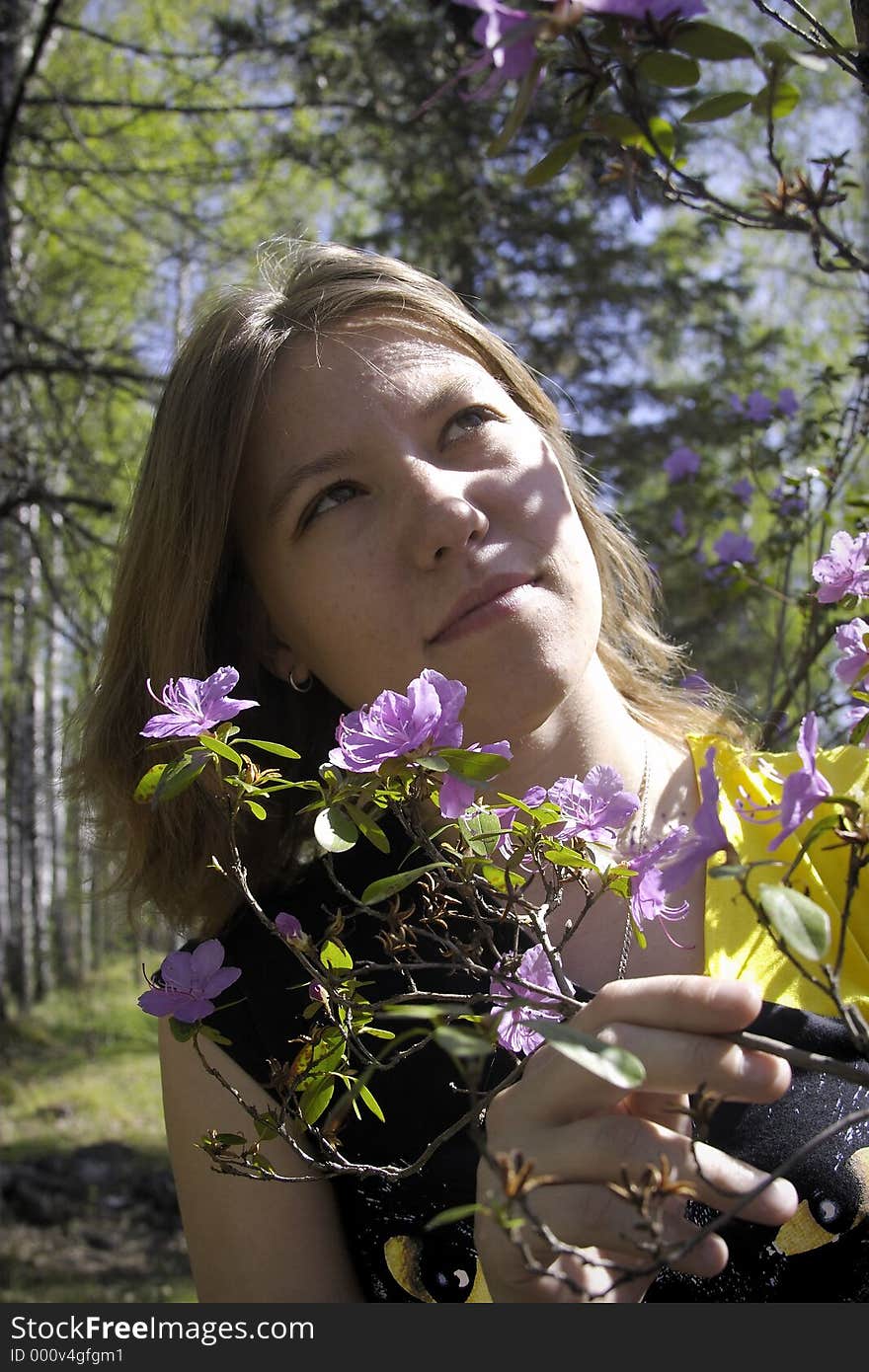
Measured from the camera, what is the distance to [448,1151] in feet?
5.05

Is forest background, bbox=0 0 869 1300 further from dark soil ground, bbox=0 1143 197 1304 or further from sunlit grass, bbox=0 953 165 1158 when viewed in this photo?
dark soil ground, bbox=0 1143 197 1304

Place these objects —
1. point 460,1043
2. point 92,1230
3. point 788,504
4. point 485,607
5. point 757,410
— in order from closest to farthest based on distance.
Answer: point 460,1043 < point 485,607 < point 788,504 < point 757,410 < point 92,1230

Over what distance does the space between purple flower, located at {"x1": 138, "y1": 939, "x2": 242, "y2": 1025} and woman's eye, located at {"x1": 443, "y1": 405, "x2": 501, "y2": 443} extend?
2.53 feet

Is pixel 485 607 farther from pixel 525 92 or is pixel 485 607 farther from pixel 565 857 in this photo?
pixel 525 92

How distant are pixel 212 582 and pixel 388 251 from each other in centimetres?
559

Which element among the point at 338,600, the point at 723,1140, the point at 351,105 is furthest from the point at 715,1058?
the point at 351,105

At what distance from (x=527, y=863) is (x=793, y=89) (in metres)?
0.67

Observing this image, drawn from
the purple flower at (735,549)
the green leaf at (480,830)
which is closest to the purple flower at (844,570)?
the green leaf at (480,830)

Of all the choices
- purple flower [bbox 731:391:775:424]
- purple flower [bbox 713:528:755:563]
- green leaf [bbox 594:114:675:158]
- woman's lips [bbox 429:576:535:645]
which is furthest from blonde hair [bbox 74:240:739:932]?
purple flower [bbox 731:391:775:424]

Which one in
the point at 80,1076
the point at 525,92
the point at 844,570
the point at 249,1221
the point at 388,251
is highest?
the point at 388,251

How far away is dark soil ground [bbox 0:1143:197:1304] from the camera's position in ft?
17.2

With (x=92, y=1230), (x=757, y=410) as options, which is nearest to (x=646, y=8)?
(x=757, y=410)

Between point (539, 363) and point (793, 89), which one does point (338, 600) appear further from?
point (539, 363)

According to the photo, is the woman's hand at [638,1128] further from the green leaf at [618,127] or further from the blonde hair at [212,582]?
the blonde hair at [212,582]
